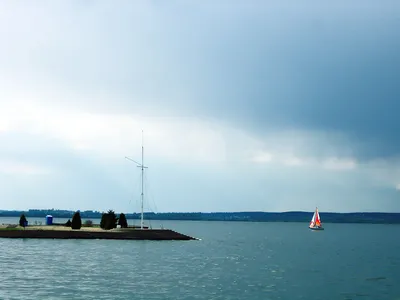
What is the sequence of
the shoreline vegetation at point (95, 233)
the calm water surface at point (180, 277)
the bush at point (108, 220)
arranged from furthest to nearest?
1. the bush at point (108, 220)
2. the shoreline vegetation at point (95, 233)
3. the calm water surface at point (180, 277)

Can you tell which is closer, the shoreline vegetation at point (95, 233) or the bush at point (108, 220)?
the shoreline vegetation at point (95, 233)

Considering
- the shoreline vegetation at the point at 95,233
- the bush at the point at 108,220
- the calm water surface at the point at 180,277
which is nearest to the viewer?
the calm water surface at the point at 180,277

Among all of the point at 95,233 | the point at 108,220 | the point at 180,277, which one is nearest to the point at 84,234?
the point at 95,233

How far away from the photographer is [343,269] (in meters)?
85.2

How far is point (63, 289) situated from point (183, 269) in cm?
2587

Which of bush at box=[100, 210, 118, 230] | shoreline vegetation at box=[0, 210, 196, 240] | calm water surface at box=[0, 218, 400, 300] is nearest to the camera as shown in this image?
calm water surface at box=[0, 218, 400, 300]

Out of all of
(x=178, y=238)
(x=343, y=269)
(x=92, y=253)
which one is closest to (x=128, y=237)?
(x=178, y=238)

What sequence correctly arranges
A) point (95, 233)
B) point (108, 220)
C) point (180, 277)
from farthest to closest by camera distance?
point (108, 220) < point (95, 233) < point (180, 277)

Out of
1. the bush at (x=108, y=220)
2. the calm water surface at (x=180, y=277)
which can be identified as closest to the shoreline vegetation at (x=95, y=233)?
the bush at (x=108, y=220)

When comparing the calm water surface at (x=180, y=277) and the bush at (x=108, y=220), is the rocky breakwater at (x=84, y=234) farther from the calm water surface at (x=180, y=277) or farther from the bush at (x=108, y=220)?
the calm water surface at (x=180, y=277)

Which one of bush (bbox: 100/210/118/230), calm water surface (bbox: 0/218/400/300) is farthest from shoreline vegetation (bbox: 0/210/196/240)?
calm water surface (bbox: 0/218/400/300)

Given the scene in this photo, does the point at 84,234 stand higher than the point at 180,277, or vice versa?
the point at 84,234

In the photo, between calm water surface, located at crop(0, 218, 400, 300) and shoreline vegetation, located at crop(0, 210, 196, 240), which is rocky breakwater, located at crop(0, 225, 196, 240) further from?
calm water surface, located at crop(0, 218, 400, 300)

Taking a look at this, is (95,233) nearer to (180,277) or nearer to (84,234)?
(84,234)
